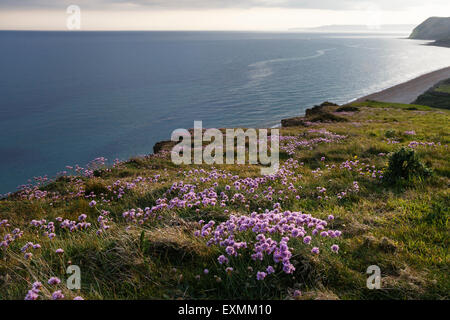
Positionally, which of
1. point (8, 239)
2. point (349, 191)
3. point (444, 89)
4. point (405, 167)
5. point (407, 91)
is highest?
point (444, 89)

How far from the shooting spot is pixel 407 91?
89.3m

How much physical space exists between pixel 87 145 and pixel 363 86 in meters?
94.3

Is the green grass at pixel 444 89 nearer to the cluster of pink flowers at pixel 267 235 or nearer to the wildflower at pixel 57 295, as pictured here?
the cluster of pink flowers at pixel 267 235

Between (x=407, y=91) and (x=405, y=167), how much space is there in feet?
319

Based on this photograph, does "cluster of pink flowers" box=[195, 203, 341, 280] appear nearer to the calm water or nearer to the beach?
the calm water

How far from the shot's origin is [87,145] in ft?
163

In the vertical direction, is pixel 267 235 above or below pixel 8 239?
above

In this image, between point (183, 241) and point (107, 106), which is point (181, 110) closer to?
point (107, 106)

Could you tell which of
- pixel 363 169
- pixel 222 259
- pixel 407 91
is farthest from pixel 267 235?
pixel 407 91

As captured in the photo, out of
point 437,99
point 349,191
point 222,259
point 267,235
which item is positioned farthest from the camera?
point 437,99

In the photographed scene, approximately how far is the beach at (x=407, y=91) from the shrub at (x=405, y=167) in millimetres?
80287

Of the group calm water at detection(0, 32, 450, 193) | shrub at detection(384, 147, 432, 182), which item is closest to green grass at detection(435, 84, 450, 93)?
calm water at detection(0, 32, 450, 193)

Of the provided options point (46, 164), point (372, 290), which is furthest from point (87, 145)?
point (372, 290)

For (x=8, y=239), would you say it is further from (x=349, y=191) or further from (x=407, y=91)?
(x=407, y=91)
